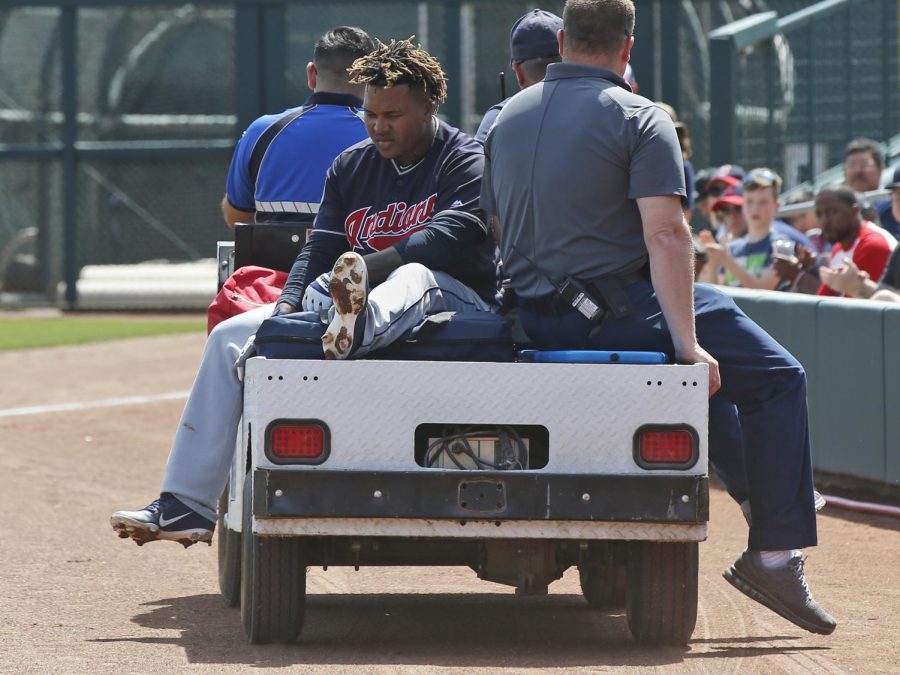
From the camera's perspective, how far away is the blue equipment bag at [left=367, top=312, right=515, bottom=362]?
515 centimetres

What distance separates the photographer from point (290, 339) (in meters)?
5.10

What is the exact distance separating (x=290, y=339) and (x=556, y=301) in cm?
83

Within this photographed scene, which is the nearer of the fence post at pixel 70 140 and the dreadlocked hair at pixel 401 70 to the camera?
the dreadlocked hair at pixel 401 70

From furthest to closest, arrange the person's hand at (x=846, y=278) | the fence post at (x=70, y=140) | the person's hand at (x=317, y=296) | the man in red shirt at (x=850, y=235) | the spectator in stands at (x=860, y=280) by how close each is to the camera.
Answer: the fence post at (x=70, y=140)
the man in red shirt at (x=850, y=235)
the person's hand at (x=846, y=278)
the spectator in stands at (x=860, y=280)
the person's hand at (x=317, y=296)

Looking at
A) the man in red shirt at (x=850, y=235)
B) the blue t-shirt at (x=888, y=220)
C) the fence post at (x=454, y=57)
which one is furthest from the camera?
the fence post at (x=454, y=57)

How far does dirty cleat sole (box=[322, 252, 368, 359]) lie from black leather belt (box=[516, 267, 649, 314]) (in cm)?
65

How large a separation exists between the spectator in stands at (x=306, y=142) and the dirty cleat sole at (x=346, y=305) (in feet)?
5.17

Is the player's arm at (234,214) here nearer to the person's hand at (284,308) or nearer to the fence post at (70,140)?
the person's hand at (284,308)

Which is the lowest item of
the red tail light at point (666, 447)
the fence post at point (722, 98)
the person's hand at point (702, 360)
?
the red tail light at point (666, 447)

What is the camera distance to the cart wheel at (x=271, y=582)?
5.23 meters

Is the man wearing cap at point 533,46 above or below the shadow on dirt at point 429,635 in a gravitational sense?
above

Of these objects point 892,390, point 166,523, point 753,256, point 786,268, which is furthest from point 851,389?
point 166,523

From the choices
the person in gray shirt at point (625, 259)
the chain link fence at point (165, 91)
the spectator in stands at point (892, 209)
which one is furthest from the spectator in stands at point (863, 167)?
the person in gray shirt at point (625, 259)

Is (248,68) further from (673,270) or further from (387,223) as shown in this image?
(673,270)
